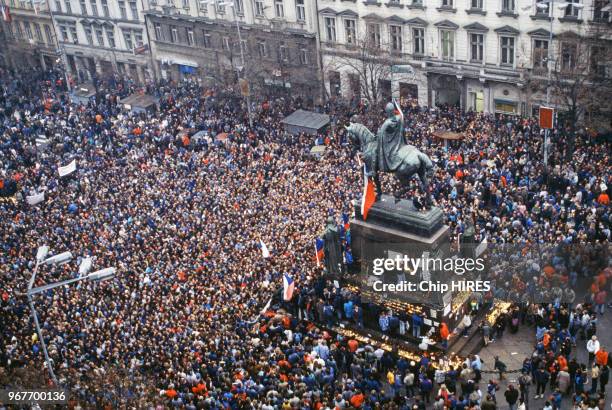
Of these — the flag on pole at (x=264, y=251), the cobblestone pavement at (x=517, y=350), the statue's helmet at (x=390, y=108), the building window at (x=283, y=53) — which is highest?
the statue's helmet at (x=390, y=108)

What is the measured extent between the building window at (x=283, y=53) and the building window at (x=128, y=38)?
789 inches

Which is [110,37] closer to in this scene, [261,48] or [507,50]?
[261,48]

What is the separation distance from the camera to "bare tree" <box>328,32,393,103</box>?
54.2 metres

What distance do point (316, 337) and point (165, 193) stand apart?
60.0ft

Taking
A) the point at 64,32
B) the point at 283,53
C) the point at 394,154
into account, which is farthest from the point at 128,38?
the point at 394,154

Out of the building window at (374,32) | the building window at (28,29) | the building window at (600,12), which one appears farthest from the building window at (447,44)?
the building window at (28,29)

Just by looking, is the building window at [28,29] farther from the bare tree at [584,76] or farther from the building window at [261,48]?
the bare tree at [584,76]

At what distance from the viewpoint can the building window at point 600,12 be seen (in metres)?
45.1

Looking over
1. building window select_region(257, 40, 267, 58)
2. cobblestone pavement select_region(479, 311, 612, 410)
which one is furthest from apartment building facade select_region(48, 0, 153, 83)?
cobblestone pavement select_region(479, 311, 612, 410)

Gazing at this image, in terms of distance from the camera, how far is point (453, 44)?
54.1 meters

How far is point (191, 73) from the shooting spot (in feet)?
235

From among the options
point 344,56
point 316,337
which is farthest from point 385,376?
point 344,56

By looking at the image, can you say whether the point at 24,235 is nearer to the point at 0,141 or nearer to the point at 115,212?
the point at 115,212

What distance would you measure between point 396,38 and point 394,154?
89.7ft
